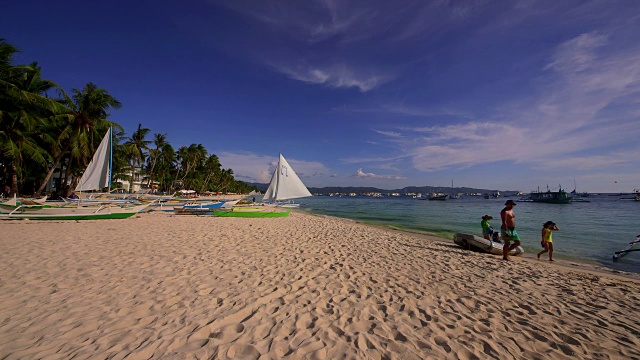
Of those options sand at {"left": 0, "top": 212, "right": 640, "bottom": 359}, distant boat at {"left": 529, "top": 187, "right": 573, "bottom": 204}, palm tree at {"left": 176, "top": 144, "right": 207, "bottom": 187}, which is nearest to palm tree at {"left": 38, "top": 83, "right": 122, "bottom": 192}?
sand at {"left": 0, "top": 212, "right": 640, "bottom": 359}

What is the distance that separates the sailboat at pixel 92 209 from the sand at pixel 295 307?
6658mm

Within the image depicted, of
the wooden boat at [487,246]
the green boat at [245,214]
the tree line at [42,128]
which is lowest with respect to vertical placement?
the wooden boat at [487,246]

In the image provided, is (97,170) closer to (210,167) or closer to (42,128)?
(42,128)

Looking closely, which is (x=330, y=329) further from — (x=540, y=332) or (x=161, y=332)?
(x=540, y=332)

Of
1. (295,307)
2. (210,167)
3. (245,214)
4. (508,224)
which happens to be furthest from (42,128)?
(210,167)

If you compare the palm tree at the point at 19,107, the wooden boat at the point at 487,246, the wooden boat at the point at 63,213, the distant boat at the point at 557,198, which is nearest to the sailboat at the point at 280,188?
the wooden boat at the point at 63,213

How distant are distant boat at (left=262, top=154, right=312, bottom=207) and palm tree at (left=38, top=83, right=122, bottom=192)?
1901 cm

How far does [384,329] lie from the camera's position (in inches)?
132

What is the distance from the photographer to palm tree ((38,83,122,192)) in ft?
74.0

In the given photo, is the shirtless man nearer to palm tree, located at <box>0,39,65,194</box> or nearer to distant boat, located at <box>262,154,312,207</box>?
distant boat, located at <box>262,154,312,207</box>

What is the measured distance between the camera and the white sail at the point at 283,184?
17328 millimetres

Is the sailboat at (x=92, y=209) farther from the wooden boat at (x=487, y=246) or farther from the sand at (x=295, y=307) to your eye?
the wooden boat at (x=487, y=246)

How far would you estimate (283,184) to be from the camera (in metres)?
17.6

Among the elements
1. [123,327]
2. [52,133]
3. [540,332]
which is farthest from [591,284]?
[52,133]
